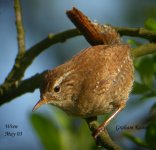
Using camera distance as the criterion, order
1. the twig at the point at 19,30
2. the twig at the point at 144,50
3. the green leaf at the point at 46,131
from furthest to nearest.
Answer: the twig at the point at 19,30
the twig at the point at 144,50
the green leaf at the point at 46,131

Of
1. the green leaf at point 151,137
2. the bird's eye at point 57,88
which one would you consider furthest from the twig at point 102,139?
the bird's eye at point 57,88

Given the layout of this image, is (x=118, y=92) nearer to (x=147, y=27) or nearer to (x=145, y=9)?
(x=147, y=27)

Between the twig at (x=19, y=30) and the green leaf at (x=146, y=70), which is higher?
the twig at (x=19, y=30)

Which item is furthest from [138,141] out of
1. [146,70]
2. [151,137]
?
[146,70]

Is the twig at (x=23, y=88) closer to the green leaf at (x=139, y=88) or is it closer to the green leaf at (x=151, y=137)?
the green leaf at (x=139, y=88)

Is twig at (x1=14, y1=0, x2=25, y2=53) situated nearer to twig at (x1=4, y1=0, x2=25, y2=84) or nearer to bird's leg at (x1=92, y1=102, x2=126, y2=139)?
twig at (x1=4, y1=0, x2=25, y2=84)

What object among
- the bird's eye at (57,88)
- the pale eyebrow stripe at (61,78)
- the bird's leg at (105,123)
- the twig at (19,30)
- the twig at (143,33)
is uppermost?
the twig at (19,30)
